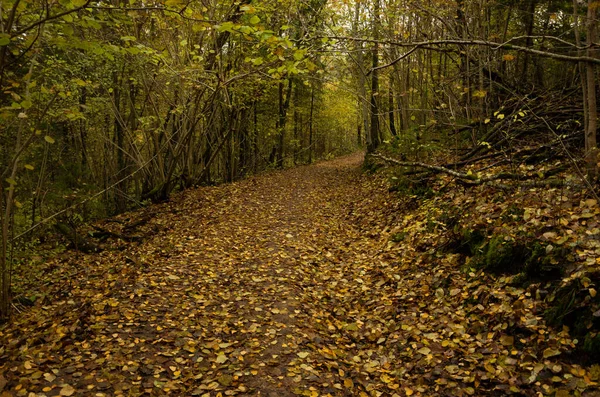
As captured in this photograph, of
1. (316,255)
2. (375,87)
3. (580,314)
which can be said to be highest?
A: (375,87)

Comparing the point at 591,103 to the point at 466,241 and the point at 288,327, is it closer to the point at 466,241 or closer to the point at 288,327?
the point at 466,241

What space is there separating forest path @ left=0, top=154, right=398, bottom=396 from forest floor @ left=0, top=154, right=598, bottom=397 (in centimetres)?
2

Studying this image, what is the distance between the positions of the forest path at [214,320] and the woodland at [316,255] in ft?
0.11

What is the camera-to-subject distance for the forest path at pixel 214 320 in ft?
13.7

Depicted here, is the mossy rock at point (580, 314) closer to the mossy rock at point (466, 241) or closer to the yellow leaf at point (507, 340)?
the yellow leaf at point (507, 340)

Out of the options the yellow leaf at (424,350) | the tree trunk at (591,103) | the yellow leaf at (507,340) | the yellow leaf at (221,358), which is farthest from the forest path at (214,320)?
the tree trunk at (591,103)

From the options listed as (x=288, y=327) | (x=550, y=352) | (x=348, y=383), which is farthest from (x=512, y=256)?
(x=288, y=327)

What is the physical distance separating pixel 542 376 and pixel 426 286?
2262 millimetres

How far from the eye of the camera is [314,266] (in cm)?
755

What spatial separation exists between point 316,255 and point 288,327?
2929 millimetres

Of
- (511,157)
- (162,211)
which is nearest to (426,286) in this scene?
(511,157)

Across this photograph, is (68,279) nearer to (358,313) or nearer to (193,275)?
(193,275)

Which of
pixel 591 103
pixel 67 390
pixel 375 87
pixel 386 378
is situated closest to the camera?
pixel 67 390

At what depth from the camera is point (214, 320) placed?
5504mm
